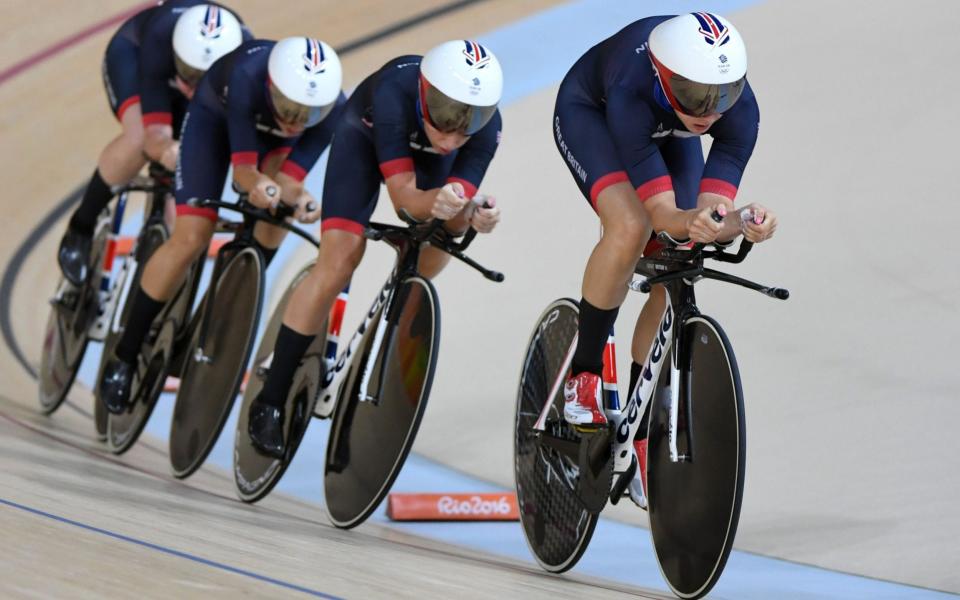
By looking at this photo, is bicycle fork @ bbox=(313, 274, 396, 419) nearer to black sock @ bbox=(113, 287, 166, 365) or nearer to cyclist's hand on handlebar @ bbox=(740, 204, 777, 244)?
black sock @ bbox=(113, 287, 166, 365)

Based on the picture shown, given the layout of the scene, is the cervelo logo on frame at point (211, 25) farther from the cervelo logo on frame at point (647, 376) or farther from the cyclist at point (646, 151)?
the cervelo logo on frame at point (647, 376)

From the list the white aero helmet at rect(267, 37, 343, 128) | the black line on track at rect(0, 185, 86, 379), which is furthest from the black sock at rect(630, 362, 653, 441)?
the black line on track at rect(0, 185, 86, 379)

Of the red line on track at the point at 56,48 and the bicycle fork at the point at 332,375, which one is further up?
A: the bicycle fork at the point at 332,375

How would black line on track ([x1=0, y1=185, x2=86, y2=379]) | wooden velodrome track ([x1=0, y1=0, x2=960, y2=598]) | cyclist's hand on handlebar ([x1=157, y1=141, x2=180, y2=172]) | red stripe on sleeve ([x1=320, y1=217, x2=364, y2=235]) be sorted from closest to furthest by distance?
wooden velodrome track ([x1=0, y1=0, x2=960, y2=598]), red stripe on sleeve ([x1=320, y1=217, x2=364, y2=235]), cyclist's hand on handlebar ([x1=157, y1=141, x2=180, y2=172]), black line on track ([x1=0, y1=185, x2=86, y2=379])

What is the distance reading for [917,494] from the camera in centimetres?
375

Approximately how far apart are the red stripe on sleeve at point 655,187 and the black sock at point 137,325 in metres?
2.15

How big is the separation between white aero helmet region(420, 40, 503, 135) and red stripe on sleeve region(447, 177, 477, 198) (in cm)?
13

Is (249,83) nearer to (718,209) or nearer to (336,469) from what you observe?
(336,469)

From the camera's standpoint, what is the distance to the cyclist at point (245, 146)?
12.8ft

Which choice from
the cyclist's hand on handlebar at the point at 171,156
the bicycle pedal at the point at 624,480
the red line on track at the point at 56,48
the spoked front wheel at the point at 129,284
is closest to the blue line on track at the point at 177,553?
the bicycle pedal at the point at 624,480

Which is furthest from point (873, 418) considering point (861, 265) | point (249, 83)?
point (249, 83)

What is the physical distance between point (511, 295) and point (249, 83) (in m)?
2.24

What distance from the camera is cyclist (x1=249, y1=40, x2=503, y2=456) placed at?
3258 mm

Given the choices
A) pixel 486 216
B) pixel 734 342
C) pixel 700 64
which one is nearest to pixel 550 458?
pixel 486 216
